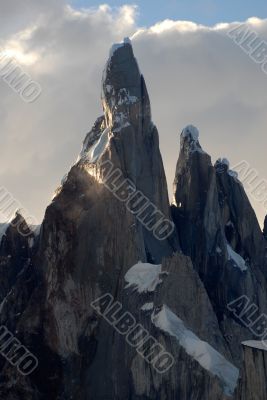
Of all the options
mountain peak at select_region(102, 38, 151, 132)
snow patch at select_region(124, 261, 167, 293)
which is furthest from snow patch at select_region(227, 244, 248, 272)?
snow patch at select_region(124, 261, 167, 293)

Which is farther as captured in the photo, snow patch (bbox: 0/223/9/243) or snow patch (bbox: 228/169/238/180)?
snow patch (bbox: 0/223/9/243)

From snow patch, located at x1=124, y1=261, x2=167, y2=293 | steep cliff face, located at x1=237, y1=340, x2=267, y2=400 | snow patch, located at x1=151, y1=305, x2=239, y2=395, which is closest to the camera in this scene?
steep cliff face, located at x1=237, y1=340, x2=267, y2=400

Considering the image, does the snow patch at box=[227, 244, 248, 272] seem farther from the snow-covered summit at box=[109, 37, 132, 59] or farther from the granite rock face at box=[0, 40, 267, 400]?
the snow-covered summit at box=[109, 37, 132, 59]

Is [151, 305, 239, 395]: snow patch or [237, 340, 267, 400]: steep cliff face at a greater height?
[151, 305, 239, 395]: snow patch

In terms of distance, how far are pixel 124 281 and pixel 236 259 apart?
16.5 m

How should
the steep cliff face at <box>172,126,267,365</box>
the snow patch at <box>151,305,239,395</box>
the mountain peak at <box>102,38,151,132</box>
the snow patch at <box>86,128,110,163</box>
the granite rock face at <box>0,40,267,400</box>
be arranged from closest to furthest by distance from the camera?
the snow patch at <box>151,305,239,395</box> → the granite rock face at <box>0,40,267,400</box> → the snow patch at <box>86,128,110,163</box> → the mountain peak at <box>102,38,151,132</box> → the steep cliff face at <box>172,126,267,365</box>

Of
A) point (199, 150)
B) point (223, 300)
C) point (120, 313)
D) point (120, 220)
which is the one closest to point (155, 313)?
point (120, 313)

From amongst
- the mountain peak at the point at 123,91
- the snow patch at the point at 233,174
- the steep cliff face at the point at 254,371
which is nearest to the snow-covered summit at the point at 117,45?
the mountain peak at the point at 123,91

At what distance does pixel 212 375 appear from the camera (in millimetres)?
65125

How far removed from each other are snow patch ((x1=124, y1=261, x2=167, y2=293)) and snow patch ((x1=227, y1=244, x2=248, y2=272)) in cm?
1428

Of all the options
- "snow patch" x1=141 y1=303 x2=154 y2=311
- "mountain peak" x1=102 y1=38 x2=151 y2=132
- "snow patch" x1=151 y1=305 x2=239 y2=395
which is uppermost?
"mountain peak" x1=102 y1=38 x2=151 y2=132

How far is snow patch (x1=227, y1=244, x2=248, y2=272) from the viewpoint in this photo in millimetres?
85625

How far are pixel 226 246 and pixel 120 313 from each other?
16988 millimetres

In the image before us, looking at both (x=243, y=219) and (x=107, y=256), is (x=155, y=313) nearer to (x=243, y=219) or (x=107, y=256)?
(x=107, y=256)
